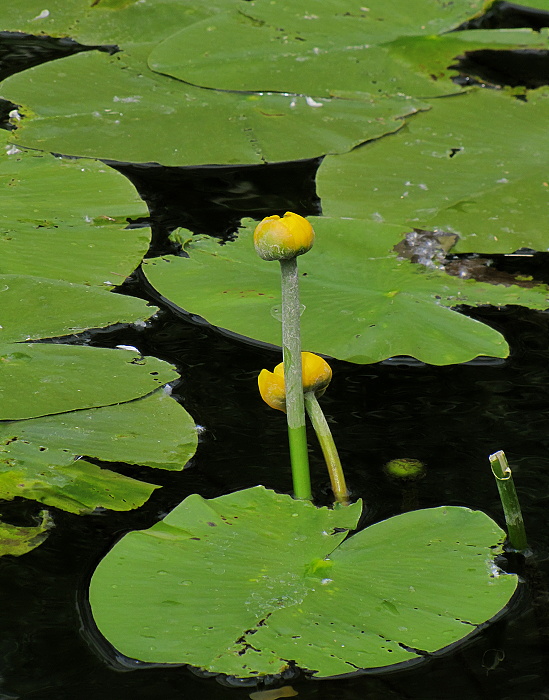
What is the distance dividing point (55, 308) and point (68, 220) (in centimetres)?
44

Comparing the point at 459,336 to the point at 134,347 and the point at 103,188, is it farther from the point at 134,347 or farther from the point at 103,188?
the point at 103,188

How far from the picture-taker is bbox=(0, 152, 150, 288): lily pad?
70.6 inches

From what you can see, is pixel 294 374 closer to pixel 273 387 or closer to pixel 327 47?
pixel 273 387

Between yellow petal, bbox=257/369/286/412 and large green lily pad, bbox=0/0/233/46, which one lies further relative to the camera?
large green lily pad, bbox=0/0/233/46

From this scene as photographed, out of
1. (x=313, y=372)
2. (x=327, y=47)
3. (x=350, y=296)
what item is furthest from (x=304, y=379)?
(x=327, y=47)

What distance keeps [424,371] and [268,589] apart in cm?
76

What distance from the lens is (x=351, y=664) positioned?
952 mm

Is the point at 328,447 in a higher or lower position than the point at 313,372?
lower

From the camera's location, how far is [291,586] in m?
1.04

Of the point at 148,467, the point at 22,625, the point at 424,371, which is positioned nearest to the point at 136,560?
the point at 22,625

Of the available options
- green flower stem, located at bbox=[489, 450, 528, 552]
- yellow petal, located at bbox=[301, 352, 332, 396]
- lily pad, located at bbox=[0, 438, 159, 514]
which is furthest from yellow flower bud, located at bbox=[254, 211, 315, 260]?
lily pad, located at bbox=[0, 438, 159, 514]

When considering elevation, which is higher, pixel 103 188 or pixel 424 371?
pixel 103 188

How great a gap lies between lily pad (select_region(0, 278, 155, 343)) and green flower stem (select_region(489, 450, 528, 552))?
822mm

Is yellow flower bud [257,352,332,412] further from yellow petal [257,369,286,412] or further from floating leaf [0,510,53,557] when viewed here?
floating leaf [0,510,53,557]
